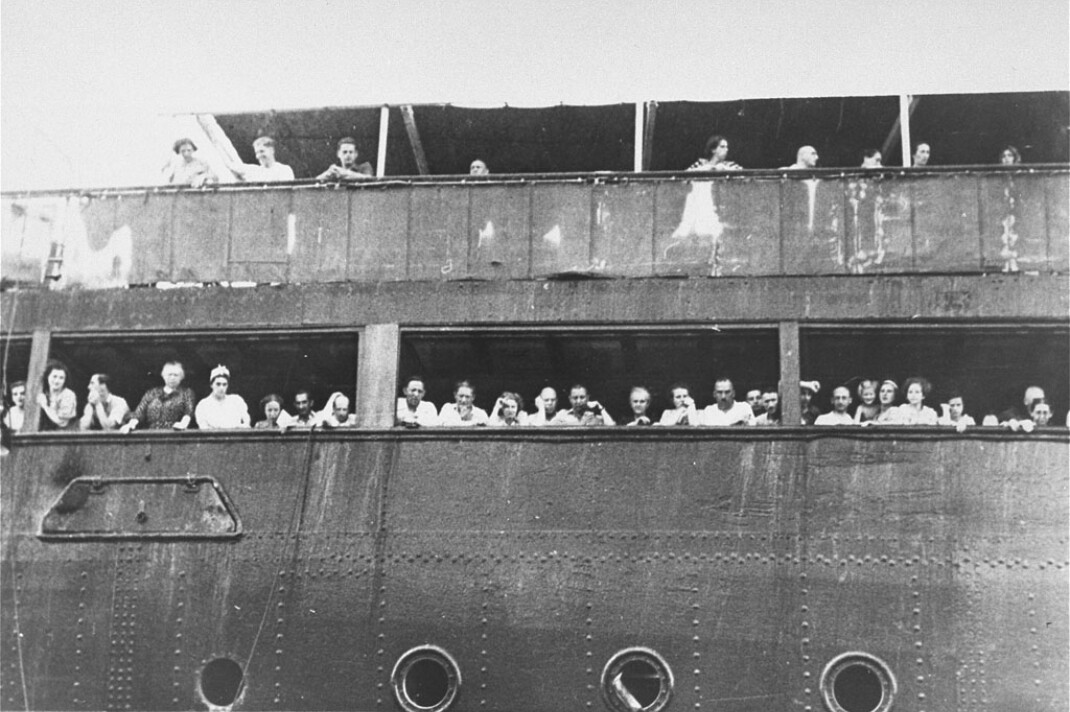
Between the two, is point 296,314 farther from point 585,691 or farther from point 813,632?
point 813,632

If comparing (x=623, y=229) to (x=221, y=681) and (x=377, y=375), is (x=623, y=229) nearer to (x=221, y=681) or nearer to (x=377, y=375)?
(x=377, y=375)

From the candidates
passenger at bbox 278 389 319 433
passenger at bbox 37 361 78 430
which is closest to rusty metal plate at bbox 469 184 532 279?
passenger at bbox 278 389 319 433

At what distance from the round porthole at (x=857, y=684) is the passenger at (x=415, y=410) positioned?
156 inches

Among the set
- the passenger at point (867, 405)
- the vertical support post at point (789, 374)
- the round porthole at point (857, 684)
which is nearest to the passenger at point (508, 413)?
the vertical support post at point (789, 374)

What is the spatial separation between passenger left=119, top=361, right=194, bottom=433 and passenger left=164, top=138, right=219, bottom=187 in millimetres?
2125

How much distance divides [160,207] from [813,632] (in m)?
7.41

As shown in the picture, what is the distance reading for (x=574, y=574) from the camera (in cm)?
1103

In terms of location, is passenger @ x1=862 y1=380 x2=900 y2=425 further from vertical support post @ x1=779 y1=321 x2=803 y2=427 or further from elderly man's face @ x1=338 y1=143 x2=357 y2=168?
elderly man's face @ x1=338 y1=143 x2=357 y2=168

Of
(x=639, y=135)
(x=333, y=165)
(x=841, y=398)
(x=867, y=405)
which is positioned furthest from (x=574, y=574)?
(x=333, y=165)

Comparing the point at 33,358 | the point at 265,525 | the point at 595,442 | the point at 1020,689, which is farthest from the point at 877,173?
the point at 33,358

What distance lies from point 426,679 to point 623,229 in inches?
174

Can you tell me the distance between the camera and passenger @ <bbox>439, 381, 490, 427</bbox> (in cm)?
1152

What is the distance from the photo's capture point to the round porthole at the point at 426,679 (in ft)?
35.5

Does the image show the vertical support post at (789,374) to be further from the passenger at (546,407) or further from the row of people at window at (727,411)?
the passenger at (546,407)
